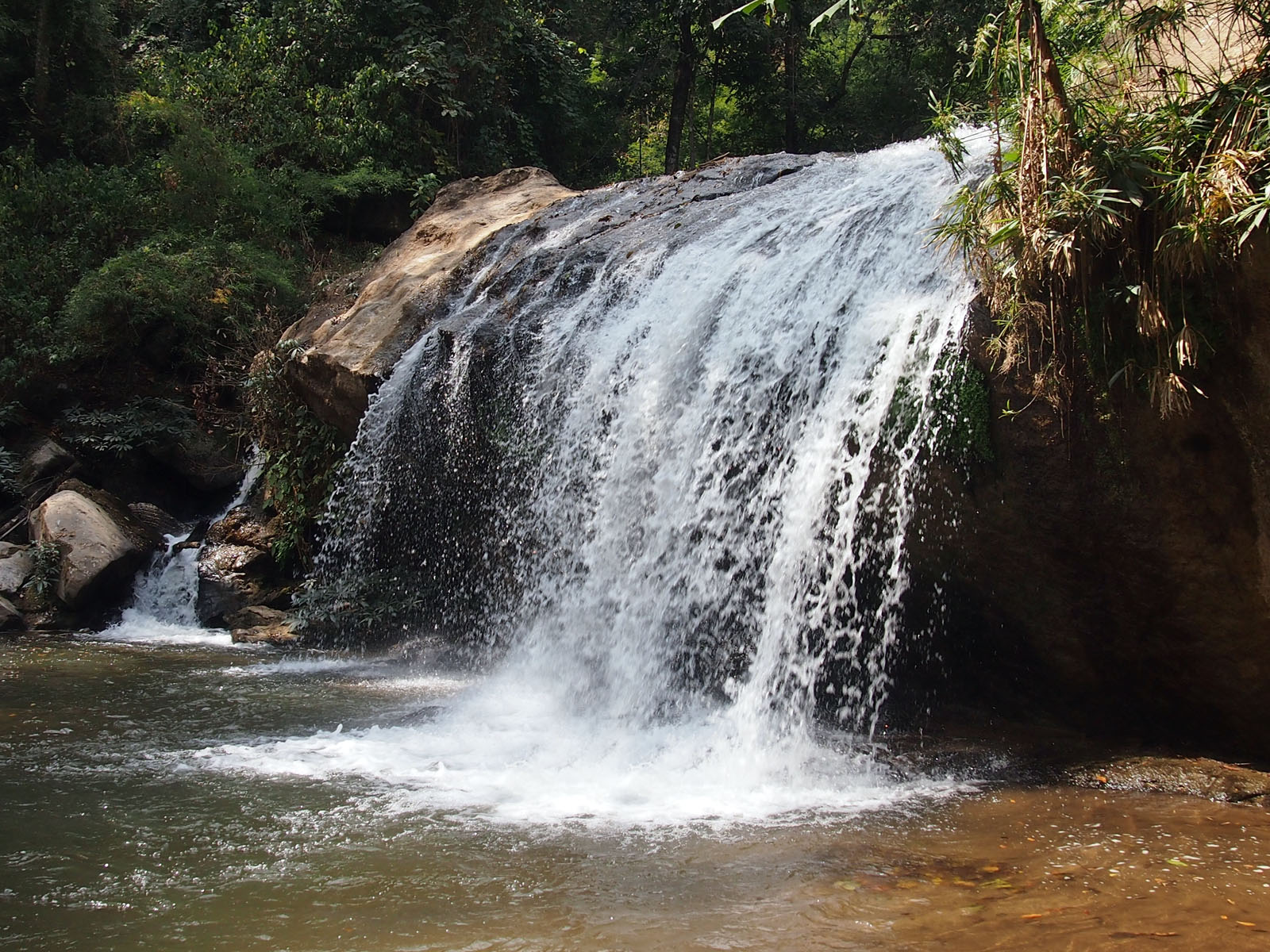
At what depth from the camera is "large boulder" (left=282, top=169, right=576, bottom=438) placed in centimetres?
979

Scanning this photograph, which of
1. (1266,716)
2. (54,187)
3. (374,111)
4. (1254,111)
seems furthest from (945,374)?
(54,187)

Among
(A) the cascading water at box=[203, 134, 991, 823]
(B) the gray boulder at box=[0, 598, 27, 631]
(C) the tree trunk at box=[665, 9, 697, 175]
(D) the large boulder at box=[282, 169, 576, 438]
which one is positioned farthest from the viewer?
(C) the tree trunk at box=[665, 9, 697, 175]

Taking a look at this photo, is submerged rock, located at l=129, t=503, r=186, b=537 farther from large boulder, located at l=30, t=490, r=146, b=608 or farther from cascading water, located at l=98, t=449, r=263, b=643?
large boulder, located at l=30, t=490, r=146, b=608

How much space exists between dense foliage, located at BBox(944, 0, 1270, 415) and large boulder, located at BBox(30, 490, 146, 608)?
8517mm

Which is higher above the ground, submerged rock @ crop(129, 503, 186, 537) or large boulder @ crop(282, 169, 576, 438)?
large boulder @ crop(282, 169, 576, 438)

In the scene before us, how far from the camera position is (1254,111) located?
4.36 metres

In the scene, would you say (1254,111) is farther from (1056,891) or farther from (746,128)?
(746,128)

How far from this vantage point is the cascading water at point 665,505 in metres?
5.29

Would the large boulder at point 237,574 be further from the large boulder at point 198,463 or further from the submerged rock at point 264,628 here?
the large boulder at point 198,463

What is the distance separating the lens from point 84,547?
9898 mm

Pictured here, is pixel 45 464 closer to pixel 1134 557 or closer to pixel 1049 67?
pixel 1049 67

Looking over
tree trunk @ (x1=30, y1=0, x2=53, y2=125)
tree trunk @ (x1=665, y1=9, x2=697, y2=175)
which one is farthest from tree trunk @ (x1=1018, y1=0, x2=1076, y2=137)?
tree trunk @ (x1=30, y1=0, x2=53, y2=125)

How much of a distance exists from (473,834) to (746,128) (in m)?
20.8

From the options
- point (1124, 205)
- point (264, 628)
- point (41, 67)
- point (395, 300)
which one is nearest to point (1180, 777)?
point (1124, 205)
